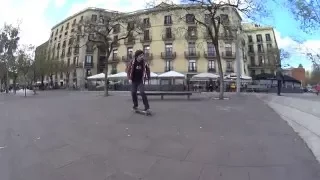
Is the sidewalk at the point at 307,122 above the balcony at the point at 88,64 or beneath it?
beneath

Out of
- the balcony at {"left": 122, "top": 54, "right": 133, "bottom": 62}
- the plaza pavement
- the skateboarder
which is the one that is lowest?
the plaza pavement

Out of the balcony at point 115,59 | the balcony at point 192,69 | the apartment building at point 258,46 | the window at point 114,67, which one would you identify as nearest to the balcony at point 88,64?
the balcony at point 115,59

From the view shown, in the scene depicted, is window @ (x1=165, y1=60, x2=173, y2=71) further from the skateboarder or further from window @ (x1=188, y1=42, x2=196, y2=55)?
the skateboarder

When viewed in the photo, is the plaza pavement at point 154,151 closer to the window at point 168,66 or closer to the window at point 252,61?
the window at point 168,66

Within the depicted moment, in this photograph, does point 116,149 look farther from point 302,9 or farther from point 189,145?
point 302,9

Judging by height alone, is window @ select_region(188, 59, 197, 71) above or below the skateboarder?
above

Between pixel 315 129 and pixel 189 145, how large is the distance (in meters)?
2.36

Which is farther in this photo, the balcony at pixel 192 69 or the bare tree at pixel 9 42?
the balcony at pixel 192 69

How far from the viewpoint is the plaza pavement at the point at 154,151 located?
13.4ft

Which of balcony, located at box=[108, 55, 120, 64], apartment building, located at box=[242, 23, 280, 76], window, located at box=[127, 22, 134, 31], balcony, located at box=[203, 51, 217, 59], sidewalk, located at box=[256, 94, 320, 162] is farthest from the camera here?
apartment building, located at box=[242, 23, 280, 76]

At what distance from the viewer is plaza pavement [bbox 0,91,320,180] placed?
4.08 meters

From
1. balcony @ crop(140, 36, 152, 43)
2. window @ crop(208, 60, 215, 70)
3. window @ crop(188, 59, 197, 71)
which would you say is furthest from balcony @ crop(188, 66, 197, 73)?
balcony @ crop(140, 36, 152, 43)

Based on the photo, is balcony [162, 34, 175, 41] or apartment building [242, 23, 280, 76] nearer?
balcony [162, 34, 175, 41]

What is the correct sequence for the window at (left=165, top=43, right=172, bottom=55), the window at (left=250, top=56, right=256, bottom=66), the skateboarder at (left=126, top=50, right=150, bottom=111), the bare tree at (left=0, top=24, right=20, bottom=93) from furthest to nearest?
the window at (left=250, top=56, right=256, bottom=66)
the window at (left=165, top=43, right=172, bottom=55)
the bare tree at (left=0, top=24, right=20, bottom=93)
the skateboarder at (left=126, top=50, right=150, bottom=111)
